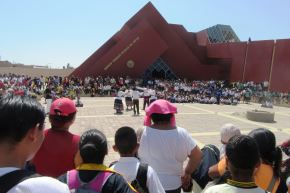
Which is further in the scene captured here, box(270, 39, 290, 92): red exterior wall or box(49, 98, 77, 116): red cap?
box(270, 39, 290, 92): red exterior wall

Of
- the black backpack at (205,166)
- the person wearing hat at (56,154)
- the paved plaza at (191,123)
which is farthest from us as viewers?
the paved plaza at (191,123)

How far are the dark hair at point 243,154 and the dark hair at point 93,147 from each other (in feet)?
2.73

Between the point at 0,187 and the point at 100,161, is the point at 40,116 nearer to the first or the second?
the point at 0,187

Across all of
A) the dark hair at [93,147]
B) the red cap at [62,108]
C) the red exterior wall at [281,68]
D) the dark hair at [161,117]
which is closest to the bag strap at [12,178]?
the dark hair at [93,147]

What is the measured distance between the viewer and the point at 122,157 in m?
2.55

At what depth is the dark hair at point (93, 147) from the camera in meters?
2.14

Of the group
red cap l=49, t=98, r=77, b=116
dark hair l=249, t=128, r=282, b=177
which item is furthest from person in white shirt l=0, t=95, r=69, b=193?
dark hair l=249, t=128, r=282, b=177

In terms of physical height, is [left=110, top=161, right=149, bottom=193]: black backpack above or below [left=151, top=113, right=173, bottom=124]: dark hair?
below

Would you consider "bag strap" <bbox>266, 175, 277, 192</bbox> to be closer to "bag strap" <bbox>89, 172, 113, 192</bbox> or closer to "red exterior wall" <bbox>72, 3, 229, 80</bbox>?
"bag strap" <bbox>89, 172, 113, 192</bbox>

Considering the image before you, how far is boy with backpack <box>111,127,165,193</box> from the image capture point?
2.36 m

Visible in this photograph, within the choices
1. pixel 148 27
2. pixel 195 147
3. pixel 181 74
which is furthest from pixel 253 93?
pixel 195 147

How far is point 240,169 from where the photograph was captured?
2.08m

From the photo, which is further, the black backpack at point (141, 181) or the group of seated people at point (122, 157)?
the black backpack at point (141, 181)

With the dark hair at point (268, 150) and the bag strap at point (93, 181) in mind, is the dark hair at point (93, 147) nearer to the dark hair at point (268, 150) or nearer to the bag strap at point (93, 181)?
the bag strap at point (93, 181)
